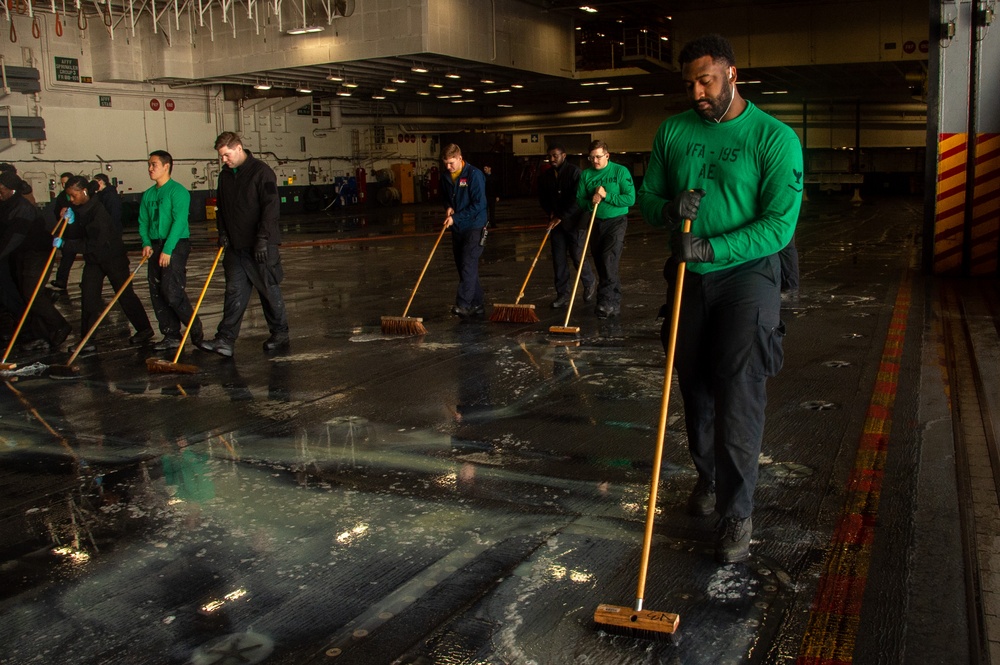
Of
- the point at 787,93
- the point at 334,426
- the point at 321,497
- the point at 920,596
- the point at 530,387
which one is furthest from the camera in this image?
the point at 787,93

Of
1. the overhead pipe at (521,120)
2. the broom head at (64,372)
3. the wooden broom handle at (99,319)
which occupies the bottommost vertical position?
the broom head at (64,372)

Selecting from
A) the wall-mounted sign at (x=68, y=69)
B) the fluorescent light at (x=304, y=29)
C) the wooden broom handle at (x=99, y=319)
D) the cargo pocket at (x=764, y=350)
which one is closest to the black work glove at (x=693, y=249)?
the cargo pocket at (x=764, y=350)

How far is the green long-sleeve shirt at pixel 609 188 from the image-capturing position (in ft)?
32.8

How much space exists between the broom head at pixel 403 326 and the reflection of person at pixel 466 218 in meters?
1.01

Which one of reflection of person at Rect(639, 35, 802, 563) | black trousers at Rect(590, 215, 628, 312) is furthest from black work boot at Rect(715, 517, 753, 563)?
black trousers at Rect(590, 215, 628, 312)

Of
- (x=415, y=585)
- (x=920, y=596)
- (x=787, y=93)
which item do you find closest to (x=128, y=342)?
(x=415, y=585)

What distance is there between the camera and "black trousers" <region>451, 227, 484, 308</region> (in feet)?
33.4

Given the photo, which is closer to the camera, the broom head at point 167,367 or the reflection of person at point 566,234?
the broom head at point 167,367

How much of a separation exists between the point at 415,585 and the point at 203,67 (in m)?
29.9

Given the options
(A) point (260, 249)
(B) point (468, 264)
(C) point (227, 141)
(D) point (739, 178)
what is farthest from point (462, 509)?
(B) point (468, 264)

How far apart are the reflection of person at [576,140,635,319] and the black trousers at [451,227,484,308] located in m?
1.27

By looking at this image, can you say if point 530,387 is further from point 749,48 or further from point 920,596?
point 749,48

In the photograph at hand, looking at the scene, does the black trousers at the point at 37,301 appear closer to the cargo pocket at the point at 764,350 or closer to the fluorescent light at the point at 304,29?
the cargo pocket at the point at 764,350

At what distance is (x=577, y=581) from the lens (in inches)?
143
